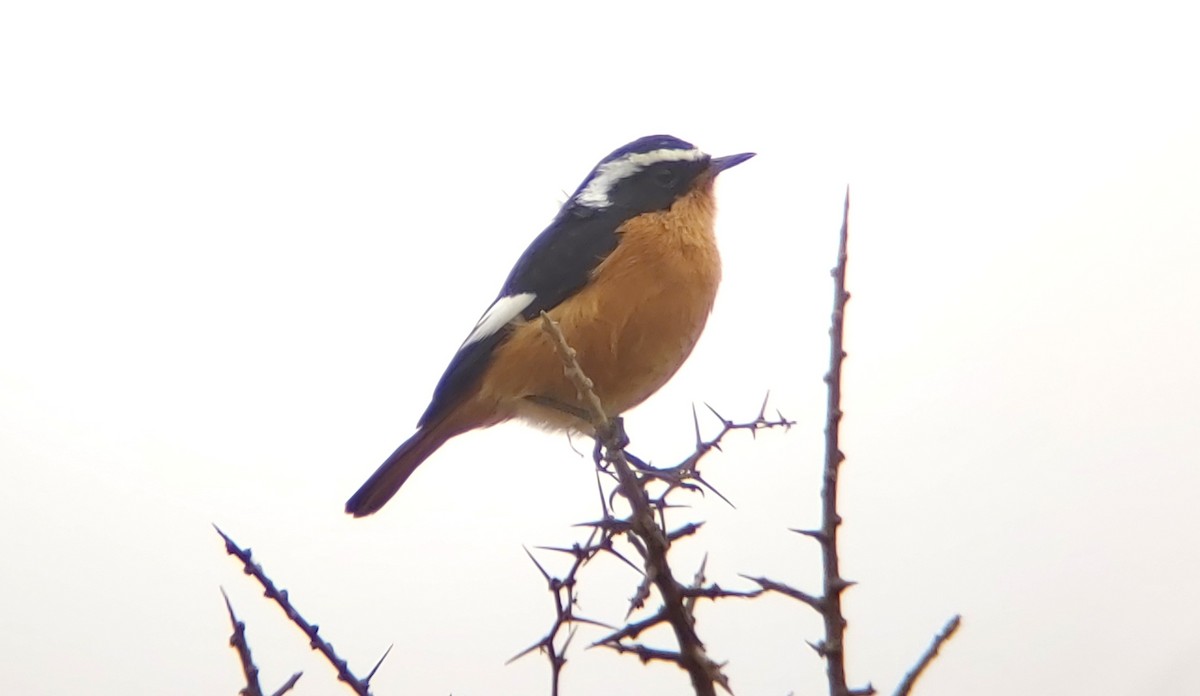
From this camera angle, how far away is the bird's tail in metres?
4.35

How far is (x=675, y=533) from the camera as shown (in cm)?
193

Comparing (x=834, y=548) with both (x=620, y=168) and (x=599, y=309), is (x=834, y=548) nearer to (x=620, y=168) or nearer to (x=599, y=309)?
(x=599, y=309)

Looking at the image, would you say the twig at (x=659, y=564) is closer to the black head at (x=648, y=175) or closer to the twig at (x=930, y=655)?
the twig at (x=930, y=655)

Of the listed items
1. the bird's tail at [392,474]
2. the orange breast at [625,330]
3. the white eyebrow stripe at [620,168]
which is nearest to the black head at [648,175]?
the white eyebrow stripe at [620,168]

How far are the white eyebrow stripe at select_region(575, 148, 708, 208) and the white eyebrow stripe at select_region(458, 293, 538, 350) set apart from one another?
21.4 inches

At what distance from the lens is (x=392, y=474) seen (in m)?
4.37

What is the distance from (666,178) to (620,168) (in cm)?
27

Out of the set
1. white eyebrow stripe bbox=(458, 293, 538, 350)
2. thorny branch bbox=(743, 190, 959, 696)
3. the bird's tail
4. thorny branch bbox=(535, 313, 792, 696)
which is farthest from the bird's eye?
thorny branch bbox=(743, 190, 959, 696)

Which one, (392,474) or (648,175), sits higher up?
(648,175)

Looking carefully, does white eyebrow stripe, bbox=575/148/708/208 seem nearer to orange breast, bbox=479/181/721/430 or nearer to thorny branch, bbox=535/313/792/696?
orange breast, bbox=479/181/721/430

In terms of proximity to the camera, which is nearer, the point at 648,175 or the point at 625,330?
the point at 625,330

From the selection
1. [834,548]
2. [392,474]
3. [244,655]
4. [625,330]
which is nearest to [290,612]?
[244,655]

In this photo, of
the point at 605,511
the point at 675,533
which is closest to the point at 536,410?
the point at 605,511

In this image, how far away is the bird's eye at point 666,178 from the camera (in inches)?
170
